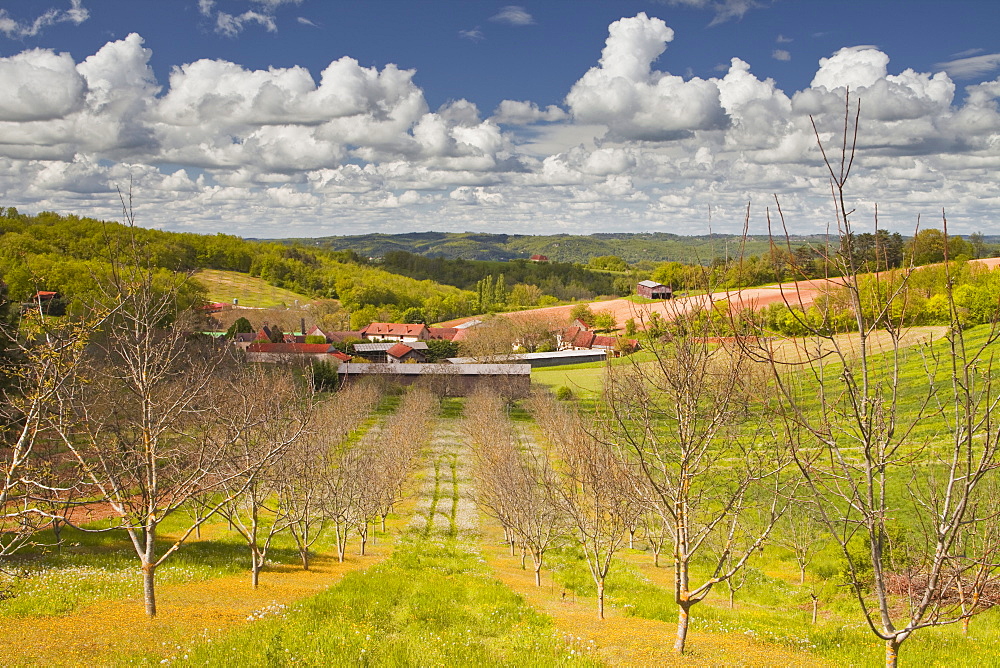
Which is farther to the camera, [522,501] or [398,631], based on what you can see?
[522,501]

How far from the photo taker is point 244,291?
149 metres

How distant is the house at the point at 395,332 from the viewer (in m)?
114

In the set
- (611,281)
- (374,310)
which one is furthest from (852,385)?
(611,281)

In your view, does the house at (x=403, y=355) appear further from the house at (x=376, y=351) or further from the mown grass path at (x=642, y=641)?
the mown grass path at (x=642, y=641)

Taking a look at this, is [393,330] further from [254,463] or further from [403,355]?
[254,463]

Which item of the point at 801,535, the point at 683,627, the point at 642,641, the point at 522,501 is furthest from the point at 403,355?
the point at 683,627

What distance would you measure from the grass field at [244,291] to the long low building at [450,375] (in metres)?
68.4

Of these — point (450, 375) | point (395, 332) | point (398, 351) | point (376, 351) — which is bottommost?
point (450, 375)

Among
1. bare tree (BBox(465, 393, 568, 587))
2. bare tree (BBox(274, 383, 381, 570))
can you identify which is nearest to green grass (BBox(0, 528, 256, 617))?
bare tree (BBox(274, 383, 381, 570))

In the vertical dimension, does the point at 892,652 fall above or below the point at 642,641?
above

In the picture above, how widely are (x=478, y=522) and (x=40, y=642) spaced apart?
85.1 ft

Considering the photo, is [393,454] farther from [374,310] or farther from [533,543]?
[374,310]

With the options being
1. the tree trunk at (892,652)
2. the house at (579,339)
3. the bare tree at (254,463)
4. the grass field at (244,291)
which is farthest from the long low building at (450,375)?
the grass field at (244,291)

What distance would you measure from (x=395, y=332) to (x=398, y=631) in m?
106
